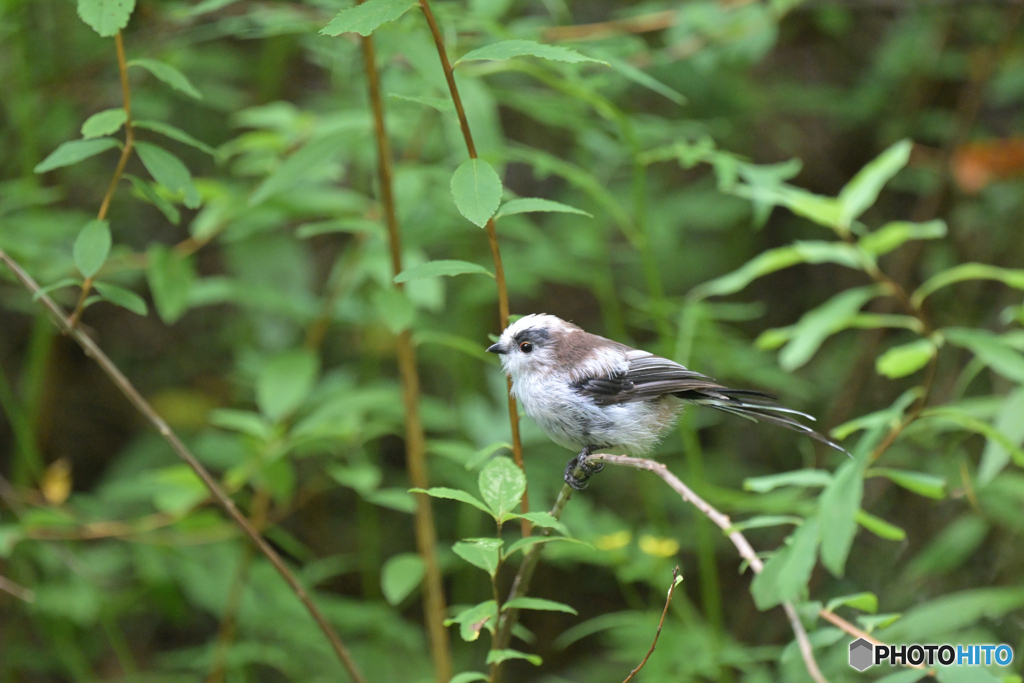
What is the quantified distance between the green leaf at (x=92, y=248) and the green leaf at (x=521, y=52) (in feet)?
2.65

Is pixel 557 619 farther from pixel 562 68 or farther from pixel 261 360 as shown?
pixel 562 68

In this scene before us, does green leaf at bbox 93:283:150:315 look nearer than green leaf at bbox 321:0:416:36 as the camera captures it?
No

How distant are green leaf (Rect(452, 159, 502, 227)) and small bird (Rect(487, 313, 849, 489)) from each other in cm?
41

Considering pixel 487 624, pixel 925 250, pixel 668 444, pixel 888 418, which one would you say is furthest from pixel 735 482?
pixel 487 624

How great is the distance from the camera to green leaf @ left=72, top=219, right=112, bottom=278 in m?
1.62

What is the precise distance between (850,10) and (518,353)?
4.64 m

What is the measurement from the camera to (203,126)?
15.4 feet

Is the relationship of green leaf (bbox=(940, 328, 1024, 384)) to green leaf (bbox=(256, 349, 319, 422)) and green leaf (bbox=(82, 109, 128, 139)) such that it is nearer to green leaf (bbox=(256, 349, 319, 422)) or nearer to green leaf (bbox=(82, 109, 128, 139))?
green leaf (bbox=(256, 349, 319, 422))

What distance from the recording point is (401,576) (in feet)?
7.00

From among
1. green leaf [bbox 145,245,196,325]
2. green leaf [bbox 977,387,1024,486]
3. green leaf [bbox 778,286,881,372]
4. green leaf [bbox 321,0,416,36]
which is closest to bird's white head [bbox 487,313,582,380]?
green leaf [bbox 321,0,416,36]

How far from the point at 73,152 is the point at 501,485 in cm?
109

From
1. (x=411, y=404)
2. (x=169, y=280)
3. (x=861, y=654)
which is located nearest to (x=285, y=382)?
(x=169, y=280)

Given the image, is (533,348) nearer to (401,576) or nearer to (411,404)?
(411,404)

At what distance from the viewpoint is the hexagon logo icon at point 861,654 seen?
2027 millimetres
